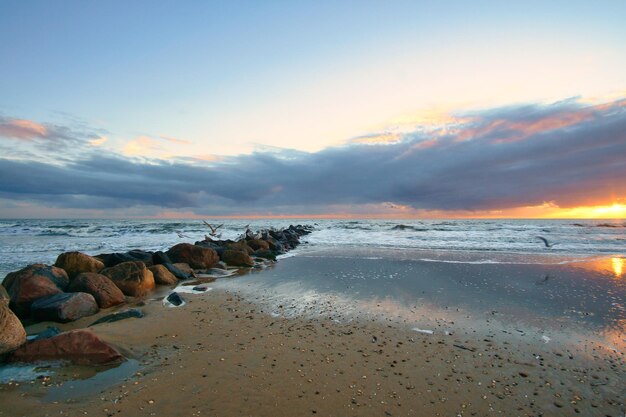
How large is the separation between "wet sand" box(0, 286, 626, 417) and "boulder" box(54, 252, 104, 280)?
5.25 m

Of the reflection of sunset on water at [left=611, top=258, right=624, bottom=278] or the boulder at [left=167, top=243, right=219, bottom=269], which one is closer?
the reflection of sunset on water at [left=611, top=258, right=624, bottom=278]

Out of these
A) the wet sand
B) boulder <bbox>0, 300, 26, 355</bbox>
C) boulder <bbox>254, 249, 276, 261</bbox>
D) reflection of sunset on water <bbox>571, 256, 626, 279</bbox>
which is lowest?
the wet sand

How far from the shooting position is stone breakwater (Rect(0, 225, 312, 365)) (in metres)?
4.75

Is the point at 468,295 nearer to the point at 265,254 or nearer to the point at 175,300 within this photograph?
the point at 175,300

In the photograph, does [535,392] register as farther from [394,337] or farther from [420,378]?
[394,337]

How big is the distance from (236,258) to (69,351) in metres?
11.3

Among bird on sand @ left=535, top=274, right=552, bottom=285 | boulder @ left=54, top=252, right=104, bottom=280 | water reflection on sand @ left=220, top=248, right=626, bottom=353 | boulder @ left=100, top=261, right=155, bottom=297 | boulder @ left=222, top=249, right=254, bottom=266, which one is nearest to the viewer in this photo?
water reflection on sand @ left=220, top=248, right=626, bottom=353

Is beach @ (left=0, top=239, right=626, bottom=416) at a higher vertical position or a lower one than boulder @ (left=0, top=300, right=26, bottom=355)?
lower

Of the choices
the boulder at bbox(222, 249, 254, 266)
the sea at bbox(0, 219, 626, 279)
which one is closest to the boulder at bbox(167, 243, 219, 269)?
the boulder at bbox(222, 249, 254, 266)

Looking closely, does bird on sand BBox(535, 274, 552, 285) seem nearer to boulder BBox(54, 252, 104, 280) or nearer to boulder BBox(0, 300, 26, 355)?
boulder BBox(0, 300, 26, 355)

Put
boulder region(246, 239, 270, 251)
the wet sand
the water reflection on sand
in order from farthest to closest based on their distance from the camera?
1. boulder region(246, 239, 270, 251)
2. the water reflection on sand
3. the wet sand

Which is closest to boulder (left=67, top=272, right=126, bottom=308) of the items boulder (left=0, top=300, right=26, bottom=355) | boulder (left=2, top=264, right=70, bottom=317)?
boulder (left=2, top=264, right=70, bottom=317)

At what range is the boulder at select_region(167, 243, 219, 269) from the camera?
14570 mm

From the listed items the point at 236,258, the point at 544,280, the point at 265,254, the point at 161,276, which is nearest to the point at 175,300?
the point at 161,276
